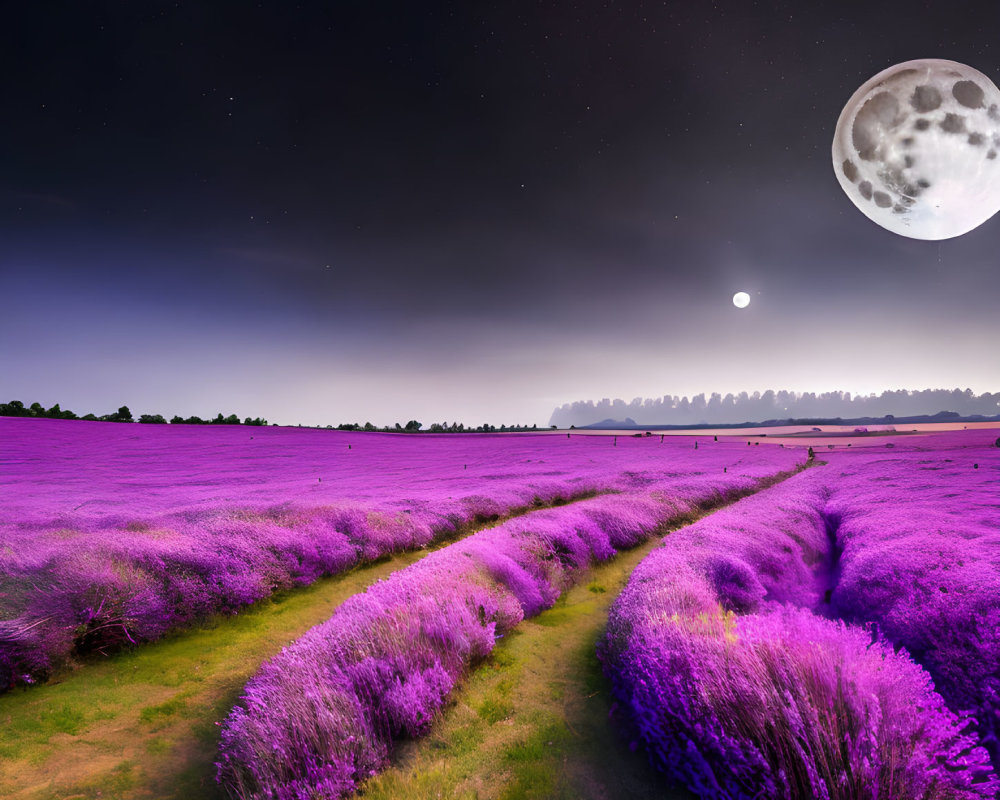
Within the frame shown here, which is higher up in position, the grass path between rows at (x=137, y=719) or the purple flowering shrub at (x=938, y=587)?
the purple flowering shrub at (x=938, y=587)

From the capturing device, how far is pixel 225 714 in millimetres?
4172

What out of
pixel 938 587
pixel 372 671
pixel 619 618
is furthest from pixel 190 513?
pixel 938 587

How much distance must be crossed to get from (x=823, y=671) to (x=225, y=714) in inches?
214

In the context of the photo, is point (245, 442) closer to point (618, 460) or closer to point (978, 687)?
point (618, 460)

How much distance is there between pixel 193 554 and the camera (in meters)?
6.73

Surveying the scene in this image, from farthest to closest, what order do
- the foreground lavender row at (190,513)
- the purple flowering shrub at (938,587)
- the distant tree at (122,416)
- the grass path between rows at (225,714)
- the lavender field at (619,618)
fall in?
the distant tree at (122,416)
the foreground lavender row at (190,513)
the purple flowering shrub at (938,587)
the grass path between rows at (225,714)
the lavender field at (619,618)

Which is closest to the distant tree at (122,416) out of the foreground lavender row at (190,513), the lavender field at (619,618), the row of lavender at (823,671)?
the foreground lavender row at (190,513)

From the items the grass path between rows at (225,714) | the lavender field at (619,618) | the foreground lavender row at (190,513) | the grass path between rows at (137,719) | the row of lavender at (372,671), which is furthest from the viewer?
the foreground lavender row at (190,513)

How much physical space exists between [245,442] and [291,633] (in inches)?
1029

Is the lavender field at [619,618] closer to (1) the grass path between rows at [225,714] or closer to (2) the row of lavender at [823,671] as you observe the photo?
(2) the row of lavender at [823,671]

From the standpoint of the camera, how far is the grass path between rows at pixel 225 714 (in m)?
3.11

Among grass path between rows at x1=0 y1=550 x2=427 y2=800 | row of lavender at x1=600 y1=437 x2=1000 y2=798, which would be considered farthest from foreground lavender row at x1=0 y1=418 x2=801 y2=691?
row of lavender at x1=600 y1=437 x2=1000 y2=798

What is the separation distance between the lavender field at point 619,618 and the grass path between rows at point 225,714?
0.59 ft

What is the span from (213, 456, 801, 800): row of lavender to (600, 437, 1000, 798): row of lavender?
175 cm
